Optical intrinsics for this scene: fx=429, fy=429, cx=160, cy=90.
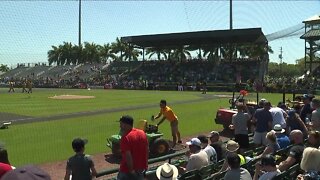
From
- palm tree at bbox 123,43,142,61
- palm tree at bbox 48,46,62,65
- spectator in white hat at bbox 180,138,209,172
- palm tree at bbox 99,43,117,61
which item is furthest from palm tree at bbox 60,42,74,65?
spectator in white hat at bbox 180,138,209,172

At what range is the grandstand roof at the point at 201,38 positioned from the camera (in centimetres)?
5491

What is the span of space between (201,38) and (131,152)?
53279 mm

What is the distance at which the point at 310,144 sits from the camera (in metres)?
7.82

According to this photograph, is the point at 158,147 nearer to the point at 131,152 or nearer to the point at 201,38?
the point at 131,152

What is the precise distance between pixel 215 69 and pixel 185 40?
7.07 m

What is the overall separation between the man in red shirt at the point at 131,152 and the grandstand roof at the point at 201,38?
48.6m

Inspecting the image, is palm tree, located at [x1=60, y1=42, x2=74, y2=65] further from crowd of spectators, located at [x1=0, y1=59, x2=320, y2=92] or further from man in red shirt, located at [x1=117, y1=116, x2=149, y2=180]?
man in red shirt, located at [x1=117, y1=116, x2=149, y2=180]

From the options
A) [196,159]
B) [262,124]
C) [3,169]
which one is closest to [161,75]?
[262,124]

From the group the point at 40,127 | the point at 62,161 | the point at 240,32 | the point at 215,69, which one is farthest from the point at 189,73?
the point at 62,161

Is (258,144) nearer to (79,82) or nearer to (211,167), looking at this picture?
(211,167)

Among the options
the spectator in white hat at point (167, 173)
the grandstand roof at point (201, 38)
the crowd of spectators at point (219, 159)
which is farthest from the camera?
the grandstand roof at point (201, 38)

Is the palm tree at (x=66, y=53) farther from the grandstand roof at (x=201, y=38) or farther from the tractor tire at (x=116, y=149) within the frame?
the tractor tire at (x=116, y=149)

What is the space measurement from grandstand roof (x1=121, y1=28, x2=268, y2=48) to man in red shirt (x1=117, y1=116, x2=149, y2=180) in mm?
48608

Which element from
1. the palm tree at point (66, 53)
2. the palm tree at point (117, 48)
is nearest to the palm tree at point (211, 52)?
the palm tree at point (117, 48)
